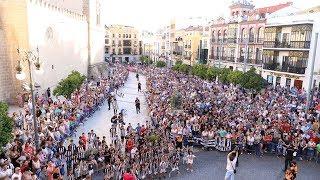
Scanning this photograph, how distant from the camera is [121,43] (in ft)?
326

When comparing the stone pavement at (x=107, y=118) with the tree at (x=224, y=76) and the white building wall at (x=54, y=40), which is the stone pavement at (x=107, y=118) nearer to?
the white building wall at (x=54, y=40)

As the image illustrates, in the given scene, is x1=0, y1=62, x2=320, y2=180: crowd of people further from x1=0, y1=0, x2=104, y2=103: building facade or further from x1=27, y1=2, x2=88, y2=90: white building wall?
x1=27, y1=2, x2=88, y2=90: white building wall

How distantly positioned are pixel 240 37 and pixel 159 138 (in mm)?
34489

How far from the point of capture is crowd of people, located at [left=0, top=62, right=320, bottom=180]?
1188cm

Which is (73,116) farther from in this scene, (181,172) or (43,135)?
(181,172)

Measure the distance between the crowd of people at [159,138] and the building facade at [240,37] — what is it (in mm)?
18211

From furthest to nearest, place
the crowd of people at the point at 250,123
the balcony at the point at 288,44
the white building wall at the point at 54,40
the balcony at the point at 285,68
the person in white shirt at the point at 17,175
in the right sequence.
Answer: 1. the balcony at the point at 285,68
2. the balcony at the point at 288,44
3. the white building wall at the point at 54,40
4. the crowd of people at the point at 250,123
5. the person in white shirt at the point at 17,175

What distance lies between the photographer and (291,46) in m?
35.5

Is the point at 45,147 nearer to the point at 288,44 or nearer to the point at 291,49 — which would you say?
the point at 291,49

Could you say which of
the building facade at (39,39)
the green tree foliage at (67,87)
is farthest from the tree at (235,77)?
the building facade at (39,39)

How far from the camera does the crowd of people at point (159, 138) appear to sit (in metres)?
11.9

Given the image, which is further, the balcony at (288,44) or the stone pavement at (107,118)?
the balcony at (288,44)

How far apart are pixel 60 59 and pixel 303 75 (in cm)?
2455

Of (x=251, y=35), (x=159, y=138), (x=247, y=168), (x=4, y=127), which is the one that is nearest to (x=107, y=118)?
(x=159, y=138)
